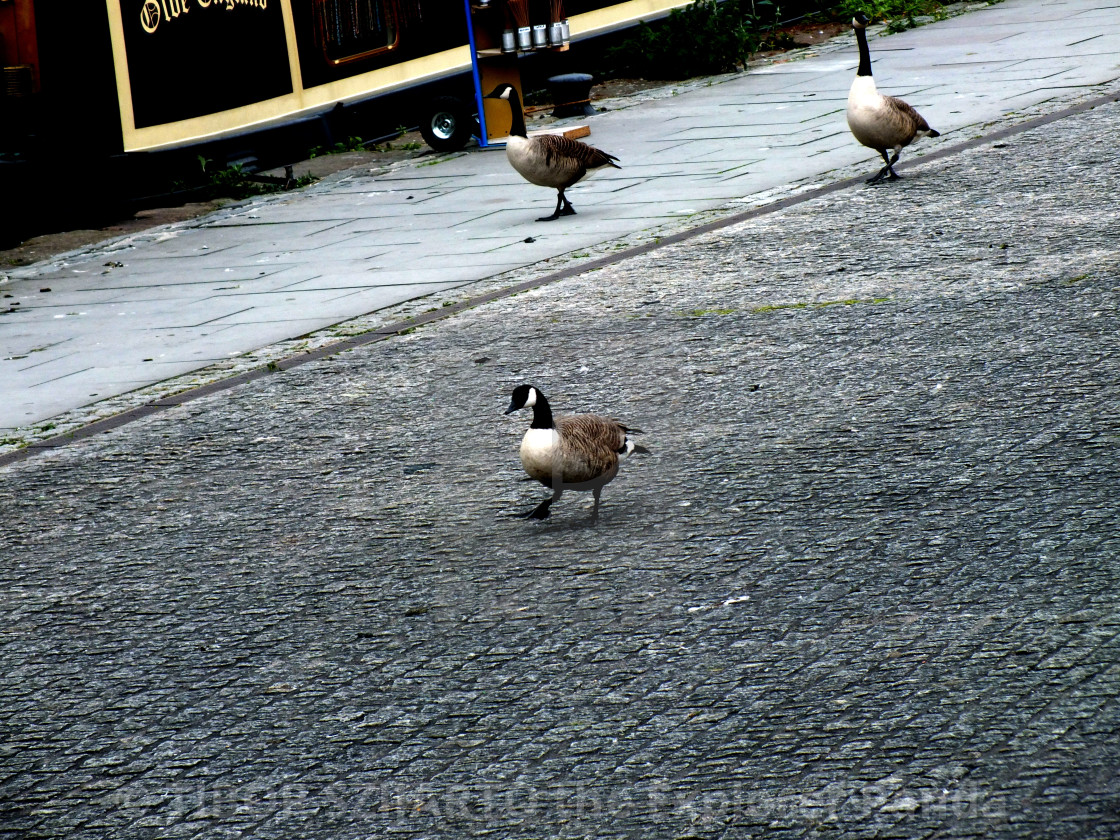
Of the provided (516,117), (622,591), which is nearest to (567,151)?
(516,117)

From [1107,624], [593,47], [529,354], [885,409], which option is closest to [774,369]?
[885,409]

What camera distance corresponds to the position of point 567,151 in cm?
1088

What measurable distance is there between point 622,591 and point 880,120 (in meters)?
6.72

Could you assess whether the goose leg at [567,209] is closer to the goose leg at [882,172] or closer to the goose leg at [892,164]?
the goose leg at [882,172]

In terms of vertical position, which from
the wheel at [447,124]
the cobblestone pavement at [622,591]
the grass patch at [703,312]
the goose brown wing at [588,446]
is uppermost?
the wheel at [447,124]

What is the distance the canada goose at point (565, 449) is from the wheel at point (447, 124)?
10.2 meters

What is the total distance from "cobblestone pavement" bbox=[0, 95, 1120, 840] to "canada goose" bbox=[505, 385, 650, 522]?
0.23 m

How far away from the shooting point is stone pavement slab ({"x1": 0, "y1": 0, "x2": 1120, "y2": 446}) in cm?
891

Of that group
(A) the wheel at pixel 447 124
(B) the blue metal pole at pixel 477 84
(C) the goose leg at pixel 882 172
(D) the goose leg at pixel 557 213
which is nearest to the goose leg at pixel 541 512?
(D) the goose leg at pixel 557 213

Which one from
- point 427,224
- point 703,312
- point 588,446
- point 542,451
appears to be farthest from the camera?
point 427,224

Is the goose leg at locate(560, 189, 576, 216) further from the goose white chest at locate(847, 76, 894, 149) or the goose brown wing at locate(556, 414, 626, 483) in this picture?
the goose brown wing at locate(556, 414, 626, 483)

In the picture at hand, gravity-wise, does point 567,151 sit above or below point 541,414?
above

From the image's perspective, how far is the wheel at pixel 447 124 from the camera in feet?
48.8

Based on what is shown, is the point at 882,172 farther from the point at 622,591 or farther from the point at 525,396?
the point at 622,591
